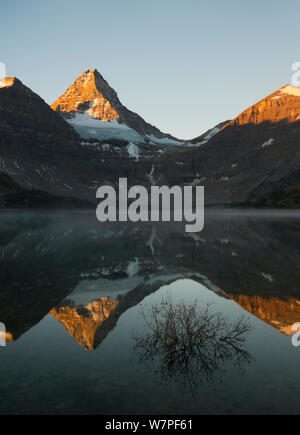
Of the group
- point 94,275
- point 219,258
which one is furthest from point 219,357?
point 219,258

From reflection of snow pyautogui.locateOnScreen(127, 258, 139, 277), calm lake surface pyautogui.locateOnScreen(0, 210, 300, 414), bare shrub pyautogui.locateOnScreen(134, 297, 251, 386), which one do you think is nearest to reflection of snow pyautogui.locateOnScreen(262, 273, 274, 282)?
calm lake surface pyautogui.locateOnScreen(0, 210, 300, 414)

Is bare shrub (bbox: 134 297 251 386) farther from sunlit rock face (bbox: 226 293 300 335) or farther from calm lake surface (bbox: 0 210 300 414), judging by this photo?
sunlit rock face (bbox: 226 293 300 335)

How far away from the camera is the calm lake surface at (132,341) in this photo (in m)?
9.59

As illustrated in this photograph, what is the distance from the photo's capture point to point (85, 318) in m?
17.4

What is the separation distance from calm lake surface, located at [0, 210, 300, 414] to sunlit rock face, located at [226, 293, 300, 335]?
0.15ft

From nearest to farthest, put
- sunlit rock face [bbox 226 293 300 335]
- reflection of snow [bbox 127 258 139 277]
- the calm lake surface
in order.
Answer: the calm lake surface < sunlit rock face [bbox 226 293 300 335] < reflection of snow [bbox 127 258 139 277]

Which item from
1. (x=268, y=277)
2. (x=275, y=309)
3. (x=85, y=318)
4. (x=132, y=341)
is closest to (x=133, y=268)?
(x=268, y=277)

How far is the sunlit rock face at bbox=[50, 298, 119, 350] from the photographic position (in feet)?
49.0

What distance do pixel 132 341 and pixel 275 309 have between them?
8.05 metres

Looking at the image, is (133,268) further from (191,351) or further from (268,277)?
(191,351)

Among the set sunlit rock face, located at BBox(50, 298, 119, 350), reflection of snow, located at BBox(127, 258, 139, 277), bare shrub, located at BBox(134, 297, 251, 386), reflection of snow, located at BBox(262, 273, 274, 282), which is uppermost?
reflection of snow, located at BBox(127, 258, 139, 277)

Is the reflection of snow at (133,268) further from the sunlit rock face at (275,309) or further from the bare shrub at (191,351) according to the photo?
the bare shrub at (191,351)

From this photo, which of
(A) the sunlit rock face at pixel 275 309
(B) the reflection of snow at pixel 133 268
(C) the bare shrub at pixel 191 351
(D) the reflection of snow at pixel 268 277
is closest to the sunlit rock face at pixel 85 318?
(C) the bare shrub at pixel 191 351
